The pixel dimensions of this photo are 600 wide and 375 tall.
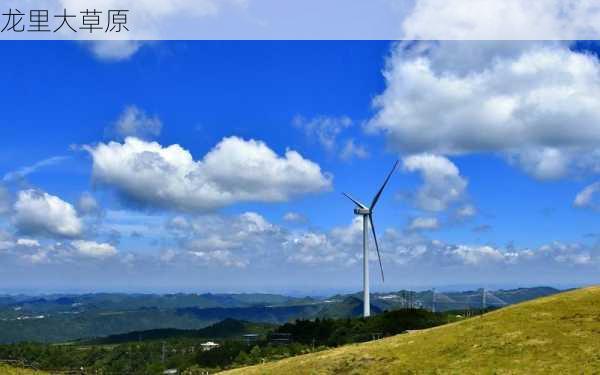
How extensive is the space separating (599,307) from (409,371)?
30.7 meters

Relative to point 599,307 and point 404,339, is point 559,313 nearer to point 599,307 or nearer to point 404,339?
point 599,307

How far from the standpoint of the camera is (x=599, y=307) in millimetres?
88250

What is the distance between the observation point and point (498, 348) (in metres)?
81.2

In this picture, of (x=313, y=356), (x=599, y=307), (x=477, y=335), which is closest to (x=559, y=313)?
(x=599, y=307)

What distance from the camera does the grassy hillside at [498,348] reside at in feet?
244

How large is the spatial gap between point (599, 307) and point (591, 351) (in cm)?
1661

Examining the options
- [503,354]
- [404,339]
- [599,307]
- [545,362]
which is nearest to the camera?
[545,362]

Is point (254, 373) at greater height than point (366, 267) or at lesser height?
lesser

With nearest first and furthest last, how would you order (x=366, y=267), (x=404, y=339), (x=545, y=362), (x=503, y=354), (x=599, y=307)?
(x=545, y=362) < (x=503, y=354) < (x=599, y=307) < (x=404, y=339) < (x=366, y=267)

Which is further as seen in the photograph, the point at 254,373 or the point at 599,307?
the point at 254,373

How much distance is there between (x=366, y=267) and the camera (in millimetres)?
199625

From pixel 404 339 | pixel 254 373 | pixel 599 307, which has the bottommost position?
pixel 254 373

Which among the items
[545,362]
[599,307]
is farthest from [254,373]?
[599,307]

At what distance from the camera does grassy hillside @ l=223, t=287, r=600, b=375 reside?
244 feet
